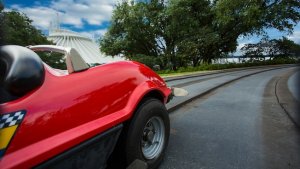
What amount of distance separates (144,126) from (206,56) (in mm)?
28300

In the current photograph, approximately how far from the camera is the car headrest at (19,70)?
136 centimetres

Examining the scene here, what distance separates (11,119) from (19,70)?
0.30 m

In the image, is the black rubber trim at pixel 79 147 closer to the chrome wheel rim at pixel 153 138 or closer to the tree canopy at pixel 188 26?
the chrome wheel rim at pixel 153 138

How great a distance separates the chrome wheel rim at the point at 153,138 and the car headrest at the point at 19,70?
4.42 feet

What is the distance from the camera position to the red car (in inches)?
53.0

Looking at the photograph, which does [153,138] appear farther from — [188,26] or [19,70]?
[188,26]

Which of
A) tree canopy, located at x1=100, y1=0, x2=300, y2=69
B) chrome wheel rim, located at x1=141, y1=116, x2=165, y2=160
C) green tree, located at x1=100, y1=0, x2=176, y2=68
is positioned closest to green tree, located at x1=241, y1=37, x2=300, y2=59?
tree canopy, located at x1=100, y1=0, x2=300, y2=69

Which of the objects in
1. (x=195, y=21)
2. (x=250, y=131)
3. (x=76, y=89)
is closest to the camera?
(x=76, y=89)

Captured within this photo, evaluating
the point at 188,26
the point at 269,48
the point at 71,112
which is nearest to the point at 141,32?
the point at 188,26

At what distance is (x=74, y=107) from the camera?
5.45 feet

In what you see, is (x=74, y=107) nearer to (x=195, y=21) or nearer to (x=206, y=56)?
(x=195, y=21)

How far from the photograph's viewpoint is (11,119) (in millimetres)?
1304

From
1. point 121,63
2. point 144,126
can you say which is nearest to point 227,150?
point 144,126

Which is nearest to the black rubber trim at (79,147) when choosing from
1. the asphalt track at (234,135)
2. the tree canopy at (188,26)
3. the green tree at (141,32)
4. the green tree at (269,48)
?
the asphalt track at (234,135)
